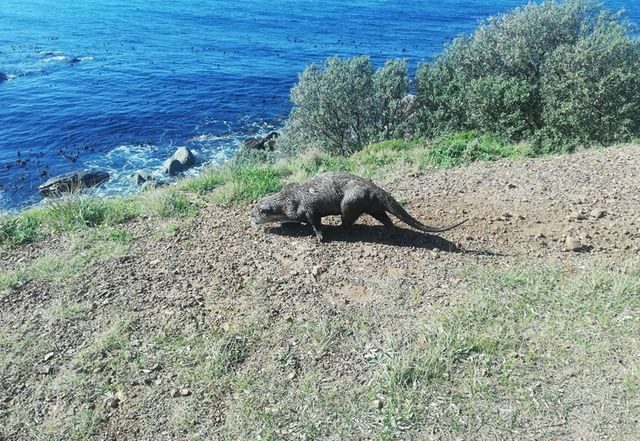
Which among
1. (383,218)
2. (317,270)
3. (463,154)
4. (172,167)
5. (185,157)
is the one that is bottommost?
(172,167)

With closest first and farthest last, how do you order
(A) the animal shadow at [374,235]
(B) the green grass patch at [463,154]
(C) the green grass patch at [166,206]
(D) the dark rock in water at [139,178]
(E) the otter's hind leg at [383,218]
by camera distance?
1. (A) the animal shadow at [374,235]
2. (E) the otter's hind leg at [383,218]
3. (C) the green grass patch at [166,206]
4. (B) the green grass patch at [463,154]
5. (D) the dark rock in water at [139,178]

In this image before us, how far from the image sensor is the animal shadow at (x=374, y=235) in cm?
809

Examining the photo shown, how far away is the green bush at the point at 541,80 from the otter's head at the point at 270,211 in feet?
40.4

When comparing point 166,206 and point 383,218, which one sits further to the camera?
point 166,206

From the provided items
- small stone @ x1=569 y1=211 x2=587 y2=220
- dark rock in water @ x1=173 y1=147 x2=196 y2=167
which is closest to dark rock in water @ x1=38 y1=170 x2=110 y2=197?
dark rock in water @ x1=173 y1=147 x2=196 y2=167

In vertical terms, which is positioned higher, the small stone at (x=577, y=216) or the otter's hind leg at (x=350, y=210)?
the otter's hind leg at (x=350, y=210)

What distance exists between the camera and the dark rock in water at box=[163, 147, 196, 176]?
27.9 meters

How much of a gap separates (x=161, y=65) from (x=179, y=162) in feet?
80.3

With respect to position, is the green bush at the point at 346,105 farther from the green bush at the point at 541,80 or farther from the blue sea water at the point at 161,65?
the blue sea water at the point at 161,65

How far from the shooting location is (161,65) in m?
49.0

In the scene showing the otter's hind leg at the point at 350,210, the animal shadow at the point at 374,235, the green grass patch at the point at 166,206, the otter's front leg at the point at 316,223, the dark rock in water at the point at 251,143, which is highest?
the otter's hind leg at the point at 350,210

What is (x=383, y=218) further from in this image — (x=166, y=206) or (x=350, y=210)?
(x=166, y=206)

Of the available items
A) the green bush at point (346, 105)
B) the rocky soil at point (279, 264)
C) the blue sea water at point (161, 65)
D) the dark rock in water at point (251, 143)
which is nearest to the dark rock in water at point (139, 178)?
the blue sea water at point (161, 65)

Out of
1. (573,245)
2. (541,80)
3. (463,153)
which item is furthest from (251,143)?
(573,245)
